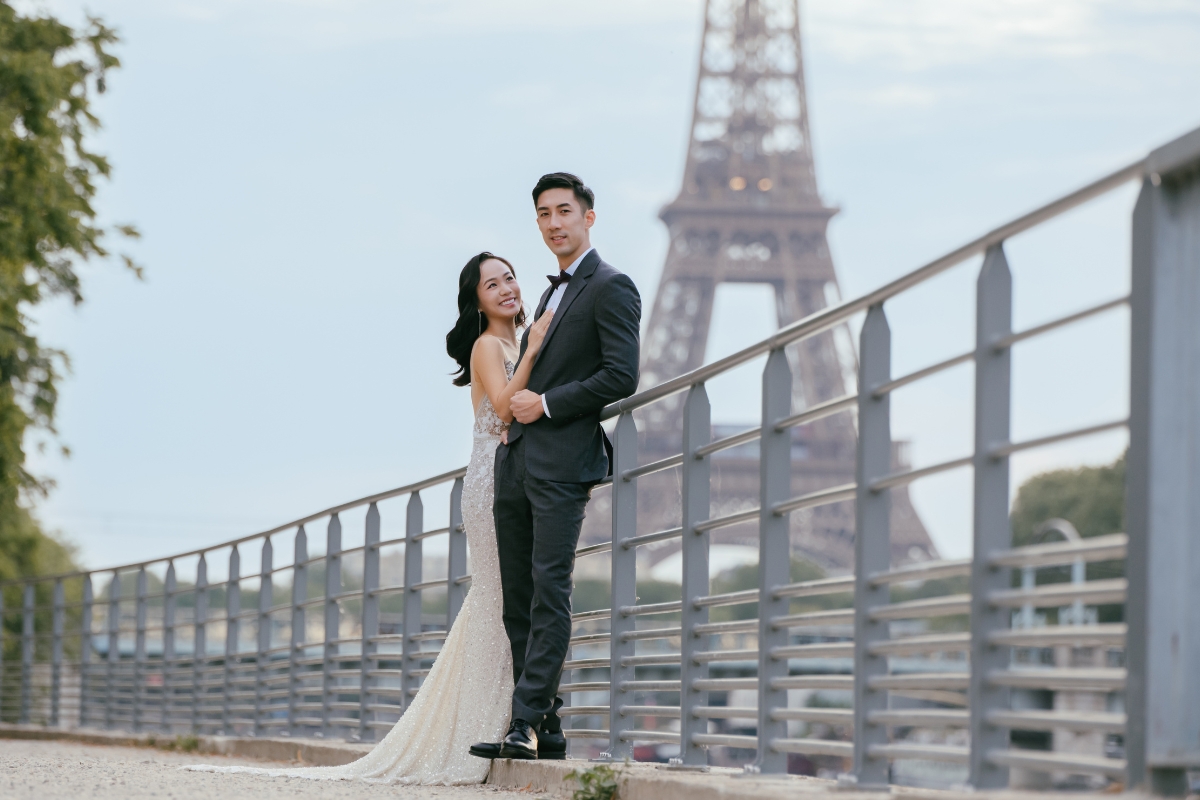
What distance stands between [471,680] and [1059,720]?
3.41 meters

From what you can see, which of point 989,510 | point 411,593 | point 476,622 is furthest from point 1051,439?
point 411,593

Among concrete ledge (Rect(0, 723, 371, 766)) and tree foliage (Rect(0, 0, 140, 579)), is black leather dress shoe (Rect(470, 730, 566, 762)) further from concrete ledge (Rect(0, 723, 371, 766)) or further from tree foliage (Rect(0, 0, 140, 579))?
tree foliage (Rect(0, 0, 140, 579))

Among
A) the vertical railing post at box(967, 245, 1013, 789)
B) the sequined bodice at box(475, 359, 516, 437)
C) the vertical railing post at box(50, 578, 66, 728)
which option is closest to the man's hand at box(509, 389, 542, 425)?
the sequined bodice at box(475, 359, 516, 437)

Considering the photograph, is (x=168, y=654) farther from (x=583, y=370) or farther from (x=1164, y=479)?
(x=1164, y=479)

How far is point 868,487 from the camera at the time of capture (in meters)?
3.56

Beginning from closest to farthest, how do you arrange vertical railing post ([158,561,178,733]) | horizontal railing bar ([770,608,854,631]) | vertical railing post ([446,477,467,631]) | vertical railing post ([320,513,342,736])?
horizontal railing bar ([770,608,854,631]), vertical railing post ([446,477,467,631]), vertical railing post ([320,513,342,736]), vertical railing post ([158,561,178,733])

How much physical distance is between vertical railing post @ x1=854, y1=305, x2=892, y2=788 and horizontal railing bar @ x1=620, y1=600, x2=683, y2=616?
3.51ft

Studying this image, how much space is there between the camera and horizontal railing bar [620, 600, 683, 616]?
4.64 m

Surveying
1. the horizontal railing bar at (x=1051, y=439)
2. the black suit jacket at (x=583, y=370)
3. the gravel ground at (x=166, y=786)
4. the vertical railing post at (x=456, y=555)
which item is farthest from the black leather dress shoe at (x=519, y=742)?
the horizontal railing bar at (x=1051, y=439)

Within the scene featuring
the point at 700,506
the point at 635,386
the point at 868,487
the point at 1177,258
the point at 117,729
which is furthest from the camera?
the point at 117,729

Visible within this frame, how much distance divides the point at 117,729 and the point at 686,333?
37890 mm

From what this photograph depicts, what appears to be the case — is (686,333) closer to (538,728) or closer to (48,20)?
(48,20)

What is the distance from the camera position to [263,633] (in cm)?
959

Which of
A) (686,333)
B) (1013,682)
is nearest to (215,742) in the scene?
(1013,682)
